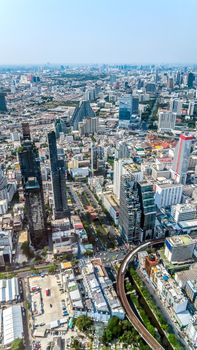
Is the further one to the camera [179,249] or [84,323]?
[179,249]

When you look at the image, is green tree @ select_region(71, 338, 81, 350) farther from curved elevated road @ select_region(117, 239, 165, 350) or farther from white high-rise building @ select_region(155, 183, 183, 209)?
white high-rise building @ select_region(155, 183, 183, 209)

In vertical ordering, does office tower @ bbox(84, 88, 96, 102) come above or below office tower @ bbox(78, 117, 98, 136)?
above

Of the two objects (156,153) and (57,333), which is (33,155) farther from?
(156,153)

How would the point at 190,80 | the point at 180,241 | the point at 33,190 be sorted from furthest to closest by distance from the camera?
the point at 190,80 < the point at 33,190 < the point at 180,241

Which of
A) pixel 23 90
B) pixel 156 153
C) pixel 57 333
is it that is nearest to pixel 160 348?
pixel 57 333

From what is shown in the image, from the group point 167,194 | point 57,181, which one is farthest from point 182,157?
point 57,181

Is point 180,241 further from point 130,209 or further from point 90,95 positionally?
point 90,95

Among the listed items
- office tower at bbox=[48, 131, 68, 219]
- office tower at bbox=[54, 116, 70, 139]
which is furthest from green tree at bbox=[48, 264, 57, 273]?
office tower at bbox=[54, 116, 70, 139]
